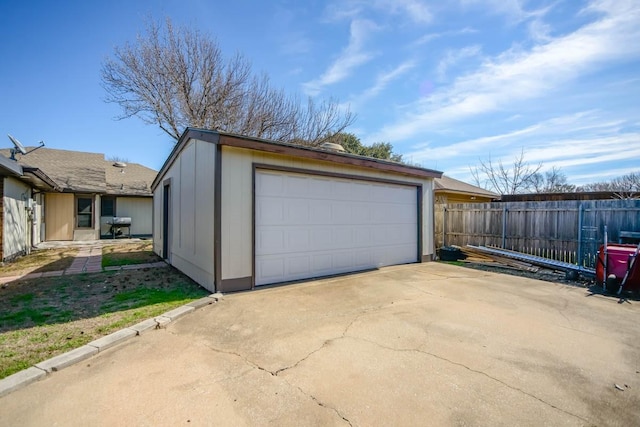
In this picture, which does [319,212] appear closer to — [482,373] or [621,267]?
[482,373]

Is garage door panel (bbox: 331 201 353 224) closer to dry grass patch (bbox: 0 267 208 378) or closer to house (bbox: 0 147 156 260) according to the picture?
dry grass patch (bbox: 0 267 208 378)

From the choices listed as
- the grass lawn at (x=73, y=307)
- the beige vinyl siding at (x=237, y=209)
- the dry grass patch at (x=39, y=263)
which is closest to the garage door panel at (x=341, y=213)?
the beige vinyl siding at (x=237, y=209)

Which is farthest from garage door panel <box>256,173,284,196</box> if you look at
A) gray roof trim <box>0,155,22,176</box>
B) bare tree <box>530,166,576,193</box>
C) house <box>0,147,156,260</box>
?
bare tree <box>530,166,576,193</box>

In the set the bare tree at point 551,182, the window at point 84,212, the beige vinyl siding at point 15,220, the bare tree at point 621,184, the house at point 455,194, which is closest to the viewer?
the beige vinyl siding at point 15,220

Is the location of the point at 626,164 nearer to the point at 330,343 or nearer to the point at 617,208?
the point at 617,208

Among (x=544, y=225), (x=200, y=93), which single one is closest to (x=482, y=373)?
(x=544, y=225)

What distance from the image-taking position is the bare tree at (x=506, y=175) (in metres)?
25.0

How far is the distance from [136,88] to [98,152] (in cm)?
887

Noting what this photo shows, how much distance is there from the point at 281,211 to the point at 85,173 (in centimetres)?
1620

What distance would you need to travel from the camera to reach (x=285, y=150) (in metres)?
5.84

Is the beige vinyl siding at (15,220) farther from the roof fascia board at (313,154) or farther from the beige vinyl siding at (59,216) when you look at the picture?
the roof fascia board at (313,154)

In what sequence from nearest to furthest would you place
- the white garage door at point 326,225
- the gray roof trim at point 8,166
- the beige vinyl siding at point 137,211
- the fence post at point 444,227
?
the white garage door at point 326,225
the gray roof trim at point 8,166
the fence post at point 444,227
the beige vinyl siding at point 137,211

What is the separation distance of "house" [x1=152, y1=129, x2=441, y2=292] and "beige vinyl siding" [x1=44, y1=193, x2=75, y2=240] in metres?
9.97

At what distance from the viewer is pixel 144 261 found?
30.5 feet
